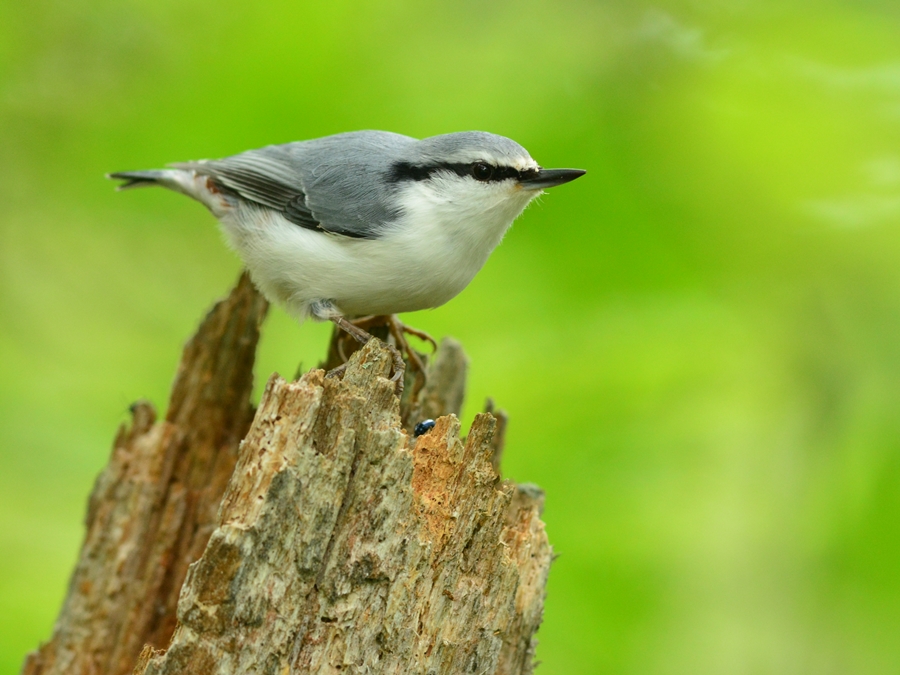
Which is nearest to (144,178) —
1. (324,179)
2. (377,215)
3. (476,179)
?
(324,179)

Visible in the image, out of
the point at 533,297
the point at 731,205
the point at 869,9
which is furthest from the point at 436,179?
the point at 869,9

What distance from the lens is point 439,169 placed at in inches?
115

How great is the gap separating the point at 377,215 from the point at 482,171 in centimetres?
39

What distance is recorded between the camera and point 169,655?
1.80 m

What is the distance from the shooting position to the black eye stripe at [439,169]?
9.16ft

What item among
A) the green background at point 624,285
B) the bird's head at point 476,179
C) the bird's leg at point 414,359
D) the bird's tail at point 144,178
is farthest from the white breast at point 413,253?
the bird's tail at point 144,178

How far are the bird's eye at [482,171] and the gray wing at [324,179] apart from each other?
0.30m

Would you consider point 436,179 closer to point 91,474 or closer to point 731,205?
point 731,205

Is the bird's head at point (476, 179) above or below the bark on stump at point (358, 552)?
above

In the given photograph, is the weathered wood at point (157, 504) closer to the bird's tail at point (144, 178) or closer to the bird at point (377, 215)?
the bird at point (377, 215)

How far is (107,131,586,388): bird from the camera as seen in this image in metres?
2.81

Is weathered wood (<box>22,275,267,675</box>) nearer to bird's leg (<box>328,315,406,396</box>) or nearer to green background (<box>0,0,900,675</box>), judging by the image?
green background (<box>0,0,900,675</box>)

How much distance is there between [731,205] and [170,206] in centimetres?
251

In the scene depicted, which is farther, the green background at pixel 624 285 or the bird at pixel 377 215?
the green background at pixel 624 285
